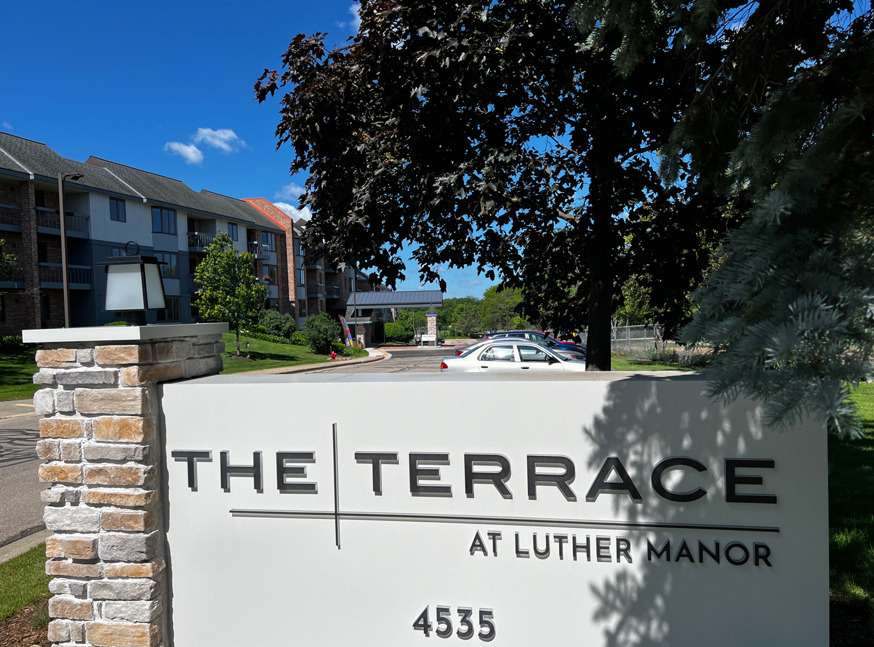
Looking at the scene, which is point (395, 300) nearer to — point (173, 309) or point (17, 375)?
point (173, 309)

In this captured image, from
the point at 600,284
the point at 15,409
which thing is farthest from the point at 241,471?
the point at 15,409

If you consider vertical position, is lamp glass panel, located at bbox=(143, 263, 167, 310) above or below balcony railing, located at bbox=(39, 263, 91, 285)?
below

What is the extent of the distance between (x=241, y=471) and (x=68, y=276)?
32.6 metres

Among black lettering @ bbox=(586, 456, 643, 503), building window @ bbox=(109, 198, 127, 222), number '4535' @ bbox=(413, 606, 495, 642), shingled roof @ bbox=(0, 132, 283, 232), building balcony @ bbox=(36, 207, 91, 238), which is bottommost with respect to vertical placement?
number '4535' @ bbox=(413, 606, 495, 642)

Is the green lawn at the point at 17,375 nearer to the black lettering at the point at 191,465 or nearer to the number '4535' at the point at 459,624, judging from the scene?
the black lettering at the point at 191,465

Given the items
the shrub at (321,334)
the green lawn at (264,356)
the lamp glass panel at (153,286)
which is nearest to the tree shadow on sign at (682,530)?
the lamp glass panel at (153,286)

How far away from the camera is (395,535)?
328 cm

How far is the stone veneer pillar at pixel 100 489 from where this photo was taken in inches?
132

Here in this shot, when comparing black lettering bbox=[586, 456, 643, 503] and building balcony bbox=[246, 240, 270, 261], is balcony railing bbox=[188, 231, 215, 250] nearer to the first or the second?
building balcony bbox=[246, 240, 270, 261]

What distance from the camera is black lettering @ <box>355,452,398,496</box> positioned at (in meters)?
3.29

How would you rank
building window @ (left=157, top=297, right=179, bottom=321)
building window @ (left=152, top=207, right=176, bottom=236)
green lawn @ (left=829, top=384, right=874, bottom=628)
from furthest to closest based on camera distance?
building window @ (left=157, top=297, right=179, bottom=321)
building window @ (left=152, top=207, right=176, bottom=236)
green lawn @ (left=829, top=384, right=874, bottom=628)

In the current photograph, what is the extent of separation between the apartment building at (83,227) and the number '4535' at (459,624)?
2371 cm

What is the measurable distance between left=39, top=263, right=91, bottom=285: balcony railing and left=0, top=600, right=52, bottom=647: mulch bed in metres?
29.8

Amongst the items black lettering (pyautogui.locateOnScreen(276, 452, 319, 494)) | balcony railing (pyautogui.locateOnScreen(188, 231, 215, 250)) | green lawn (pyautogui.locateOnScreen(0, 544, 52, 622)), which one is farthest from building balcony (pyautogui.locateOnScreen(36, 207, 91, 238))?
black lettering (pyautogui.locateOnScreen(276, 452, 319, 494))
